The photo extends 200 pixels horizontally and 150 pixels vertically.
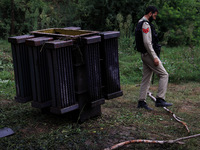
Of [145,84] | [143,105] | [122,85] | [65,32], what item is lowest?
[122,85]

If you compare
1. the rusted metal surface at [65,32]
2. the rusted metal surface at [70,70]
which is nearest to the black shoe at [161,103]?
the rusted metal surface at [70,70]

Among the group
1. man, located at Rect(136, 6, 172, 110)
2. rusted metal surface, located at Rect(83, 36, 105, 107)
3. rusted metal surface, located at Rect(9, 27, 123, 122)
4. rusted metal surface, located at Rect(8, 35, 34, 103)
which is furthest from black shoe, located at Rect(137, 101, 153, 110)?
rusted metal surface, located at Rect(8, 35, 34, 103)

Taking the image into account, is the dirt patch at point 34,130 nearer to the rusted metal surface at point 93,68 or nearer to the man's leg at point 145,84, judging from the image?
the rusted metal surface at point 93,68

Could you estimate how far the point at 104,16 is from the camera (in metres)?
13.2

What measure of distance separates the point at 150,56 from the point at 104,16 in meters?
7.94

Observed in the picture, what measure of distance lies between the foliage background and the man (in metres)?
5.94

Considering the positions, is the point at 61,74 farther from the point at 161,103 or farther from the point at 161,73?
the point at 161,103

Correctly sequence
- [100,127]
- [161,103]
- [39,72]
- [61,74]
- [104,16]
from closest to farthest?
[61,74] < [39,72] < [100,127] < [161,103] < [104,16]

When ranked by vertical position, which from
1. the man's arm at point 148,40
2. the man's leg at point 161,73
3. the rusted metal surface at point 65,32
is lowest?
the man's leg at point 161,73

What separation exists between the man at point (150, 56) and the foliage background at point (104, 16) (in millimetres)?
5937

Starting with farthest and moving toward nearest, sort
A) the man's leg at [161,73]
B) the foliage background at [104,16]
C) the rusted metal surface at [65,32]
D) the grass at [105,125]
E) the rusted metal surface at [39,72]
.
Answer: the foliage background at [104,16] < the man's leg at [161,73] < the rusted metal surface at [65,32] < the rusted metal surface at [39,72] < the grass at [105,125]

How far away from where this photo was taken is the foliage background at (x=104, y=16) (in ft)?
39.4

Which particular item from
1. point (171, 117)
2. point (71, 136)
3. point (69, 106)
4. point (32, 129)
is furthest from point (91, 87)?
point (171, 117)

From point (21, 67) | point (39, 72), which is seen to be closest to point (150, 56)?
point (39, 72)
